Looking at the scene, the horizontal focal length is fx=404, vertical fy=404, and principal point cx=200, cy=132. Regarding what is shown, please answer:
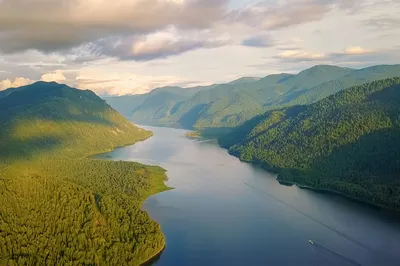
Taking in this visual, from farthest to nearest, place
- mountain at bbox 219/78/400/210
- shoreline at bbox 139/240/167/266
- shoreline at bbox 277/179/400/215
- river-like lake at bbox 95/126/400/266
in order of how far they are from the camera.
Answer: mountain at bbox 219/78/400/210, shoreline at bbox 277/179/400/215, river-like lake at bbox 95/126/400/266, shoreline at bbox 139/240/167/266

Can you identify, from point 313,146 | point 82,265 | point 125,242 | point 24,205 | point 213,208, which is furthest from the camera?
point 313,146

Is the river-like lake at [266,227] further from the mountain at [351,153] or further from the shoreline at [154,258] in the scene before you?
the mountain at [351,153]

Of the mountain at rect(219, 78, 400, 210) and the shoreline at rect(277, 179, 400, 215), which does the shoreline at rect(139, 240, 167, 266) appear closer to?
the shoreline at rect(277, 179, 400, 215)

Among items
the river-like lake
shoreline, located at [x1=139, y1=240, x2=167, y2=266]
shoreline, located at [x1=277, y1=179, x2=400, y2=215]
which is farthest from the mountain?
shoreline, located at [x1=139, y1=240, x2=167, y2=266]

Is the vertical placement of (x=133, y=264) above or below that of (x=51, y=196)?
below

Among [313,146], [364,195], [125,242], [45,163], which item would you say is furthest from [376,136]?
[45,163]

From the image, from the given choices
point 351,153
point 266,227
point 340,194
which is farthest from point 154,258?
point 351,153

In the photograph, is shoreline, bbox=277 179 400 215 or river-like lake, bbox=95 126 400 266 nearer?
river-like lake, bbox=95 126 400 266

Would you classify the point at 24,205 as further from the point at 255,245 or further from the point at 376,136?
the point at 376,136

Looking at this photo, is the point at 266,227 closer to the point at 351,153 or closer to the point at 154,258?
the point at 154,258
